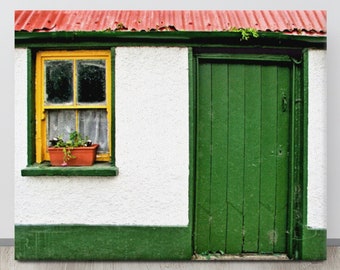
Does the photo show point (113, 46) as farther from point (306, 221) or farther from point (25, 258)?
point (306, 221)

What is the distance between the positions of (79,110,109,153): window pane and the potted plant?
6 cm

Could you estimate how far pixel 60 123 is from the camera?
2.88 m

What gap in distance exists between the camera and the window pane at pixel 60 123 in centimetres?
287

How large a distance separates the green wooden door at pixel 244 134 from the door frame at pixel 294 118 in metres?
0.04

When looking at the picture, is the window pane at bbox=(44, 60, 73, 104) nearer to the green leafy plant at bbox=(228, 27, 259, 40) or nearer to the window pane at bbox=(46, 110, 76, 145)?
the window pane at bbox=(46, 110, 76, 145)

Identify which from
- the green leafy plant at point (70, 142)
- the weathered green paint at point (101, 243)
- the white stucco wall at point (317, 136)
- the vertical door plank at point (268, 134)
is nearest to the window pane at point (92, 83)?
the green leafy plant at point (70, 142)

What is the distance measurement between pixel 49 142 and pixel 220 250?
1.55m

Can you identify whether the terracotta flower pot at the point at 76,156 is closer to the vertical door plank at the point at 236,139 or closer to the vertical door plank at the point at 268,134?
the vertical door plank at the point at 236,139

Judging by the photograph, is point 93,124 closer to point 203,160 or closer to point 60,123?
point 60,123

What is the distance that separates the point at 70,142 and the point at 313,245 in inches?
78.3

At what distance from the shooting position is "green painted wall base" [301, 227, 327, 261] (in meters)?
2.86

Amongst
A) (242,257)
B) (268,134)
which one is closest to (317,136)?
(268,134)

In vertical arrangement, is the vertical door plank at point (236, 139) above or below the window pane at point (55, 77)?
below

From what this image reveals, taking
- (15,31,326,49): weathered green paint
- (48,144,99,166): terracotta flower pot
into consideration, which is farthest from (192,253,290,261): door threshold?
(15,31,326,49): weathered green paint
